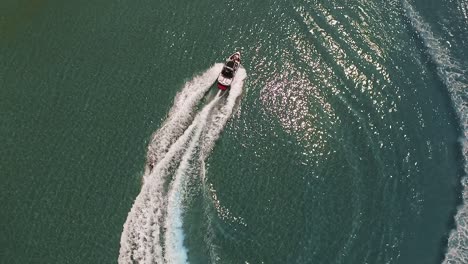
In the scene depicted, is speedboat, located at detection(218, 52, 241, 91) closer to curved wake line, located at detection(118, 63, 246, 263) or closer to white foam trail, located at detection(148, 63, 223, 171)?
curved wake line, located at detection(118, 63, 246, 263)

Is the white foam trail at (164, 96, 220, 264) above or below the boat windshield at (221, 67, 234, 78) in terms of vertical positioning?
below

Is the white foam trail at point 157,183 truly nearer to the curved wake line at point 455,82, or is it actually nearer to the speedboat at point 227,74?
the speedboat at point 227,74

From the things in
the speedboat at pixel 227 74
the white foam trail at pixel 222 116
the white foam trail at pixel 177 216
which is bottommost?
the white foam trail at pixel 177 216

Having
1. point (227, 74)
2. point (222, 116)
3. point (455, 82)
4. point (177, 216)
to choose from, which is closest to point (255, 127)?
point (222, 116)

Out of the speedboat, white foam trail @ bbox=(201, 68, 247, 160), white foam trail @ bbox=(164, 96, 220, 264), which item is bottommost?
white foam trail @ bbox=(164, 96, 220, 264)

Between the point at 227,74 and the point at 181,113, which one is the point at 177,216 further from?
the point at 227,74

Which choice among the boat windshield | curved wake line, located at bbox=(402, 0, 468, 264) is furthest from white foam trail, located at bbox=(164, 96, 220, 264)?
curved wake line, located at bbox=(402, 0, 468, 264)

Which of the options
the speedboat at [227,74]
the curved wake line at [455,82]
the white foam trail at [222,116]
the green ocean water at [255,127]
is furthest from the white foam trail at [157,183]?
the curved wake line at [455,82]
